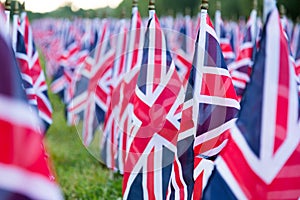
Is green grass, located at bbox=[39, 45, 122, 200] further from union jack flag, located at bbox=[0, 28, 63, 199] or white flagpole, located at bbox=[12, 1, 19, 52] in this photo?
union jack flag, located at bbox=[0, 28, 63, 199]

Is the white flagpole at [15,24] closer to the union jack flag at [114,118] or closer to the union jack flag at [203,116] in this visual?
the union jack flag at [114,118]

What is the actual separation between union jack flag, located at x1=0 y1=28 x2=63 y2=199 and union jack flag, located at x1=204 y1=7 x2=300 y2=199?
36.7 inches

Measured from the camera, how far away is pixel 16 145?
81.8 inches

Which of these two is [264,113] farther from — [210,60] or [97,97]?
[97,97]

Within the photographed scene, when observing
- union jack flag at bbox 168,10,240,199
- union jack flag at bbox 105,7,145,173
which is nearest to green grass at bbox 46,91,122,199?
union jack flag at bbox 105,7,145,173

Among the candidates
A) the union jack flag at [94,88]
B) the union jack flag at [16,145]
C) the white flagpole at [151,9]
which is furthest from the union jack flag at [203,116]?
the union jack flag at [94,88]

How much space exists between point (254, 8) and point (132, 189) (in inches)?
209

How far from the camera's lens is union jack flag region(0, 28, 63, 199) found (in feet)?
6.78

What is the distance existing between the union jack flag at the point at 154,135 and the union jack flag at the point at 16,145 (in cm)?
272

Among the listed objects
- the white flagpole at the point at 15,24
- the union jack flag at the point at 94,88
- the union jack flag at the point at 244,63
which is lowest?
the union jack flag at the point at 94,88

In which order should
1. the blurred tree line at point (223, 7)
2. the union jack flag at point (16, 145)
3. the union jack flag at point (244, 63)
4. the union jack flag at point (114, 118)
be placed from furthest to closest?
1. the blurred tree line at point (223, 7)
2. the union jack flag at point (244, 63)
3. the union jack flag at point (114, 118)
4. the union jack flag at point (16, 145)

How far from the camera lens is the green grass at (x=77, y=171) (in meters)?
7.66

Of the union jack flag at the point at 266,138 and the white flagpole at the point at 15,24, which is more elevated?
the union jack flag at the point at 266,138

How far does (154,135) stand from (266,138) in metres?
2.20
